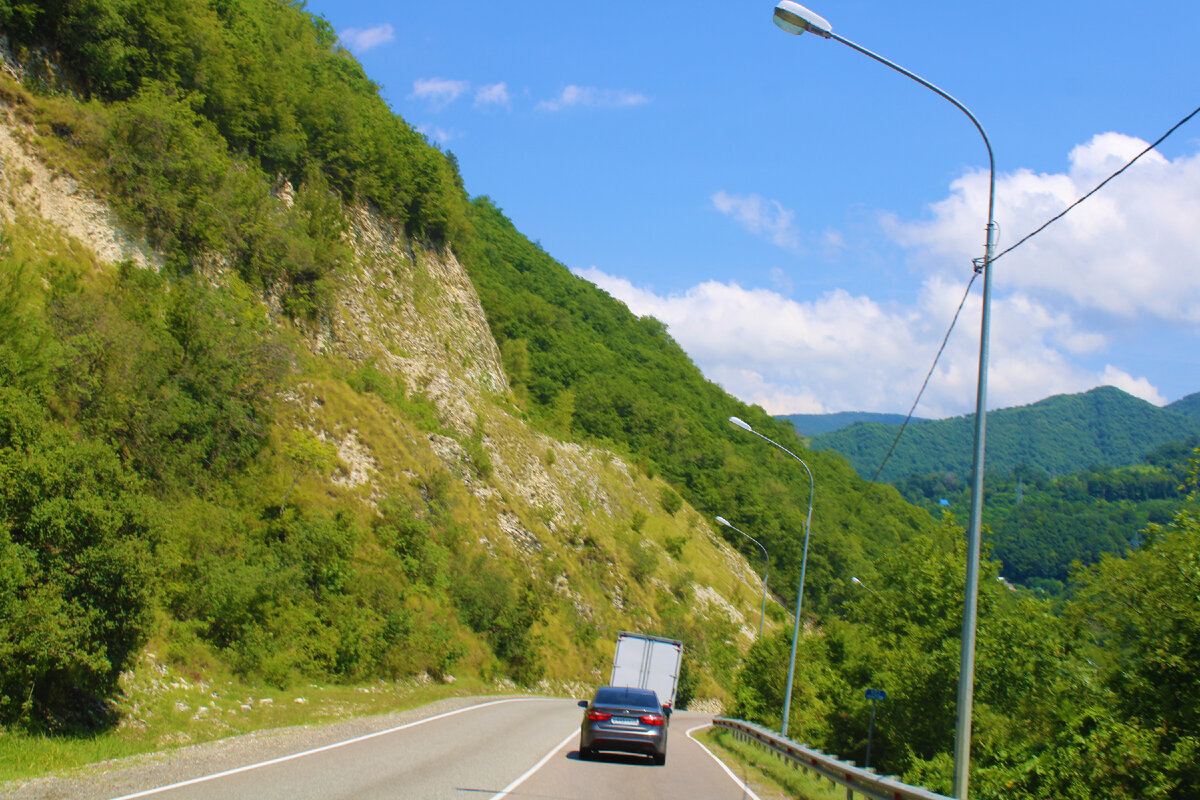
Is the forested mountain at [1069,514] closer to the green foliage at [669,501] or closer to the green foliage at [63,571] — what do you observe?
the green foliage at [669,501]

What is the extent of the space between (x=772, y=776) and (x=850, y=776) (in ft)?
14.9

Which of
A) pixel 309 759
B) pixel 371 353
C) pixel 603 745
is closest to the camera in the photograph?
pixel 309 759

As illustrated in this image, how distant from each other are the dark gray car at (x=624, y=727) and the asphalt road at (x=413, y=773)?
0.32m

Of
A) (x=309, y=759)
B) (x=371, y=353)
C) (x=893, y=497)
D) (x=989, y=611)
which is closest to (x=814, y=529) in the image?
(x=893, y=497)

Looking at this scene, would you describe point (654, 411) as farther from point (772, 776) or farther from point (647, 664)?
point (772, 776)

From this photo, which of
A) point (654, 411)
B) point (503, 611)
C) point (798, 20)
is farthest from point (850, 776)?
point (654, 411)

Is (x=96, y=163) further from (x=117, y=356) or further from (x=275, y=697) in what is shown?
(x=275, y=697)

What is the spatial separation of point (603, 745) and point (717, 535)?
6868 cm

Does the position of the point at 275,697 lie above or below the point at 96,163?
below

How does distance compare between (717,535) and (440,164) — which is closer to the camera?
(440,164)

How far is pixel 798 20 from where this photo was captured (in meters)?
10.0

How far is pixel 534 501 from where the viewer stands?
50.2m

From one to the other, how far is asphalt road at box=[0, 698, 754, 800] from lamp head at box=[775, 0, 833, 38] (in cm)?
1003

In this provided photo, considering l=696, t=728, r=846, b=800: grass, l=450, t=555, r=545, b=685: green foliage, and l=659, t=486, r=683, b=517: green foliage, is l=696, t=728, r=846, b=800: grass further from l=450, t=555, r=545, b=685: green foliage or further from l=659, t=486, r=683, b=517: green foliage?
l=659, t=486, r=683, b=517: green foliage
